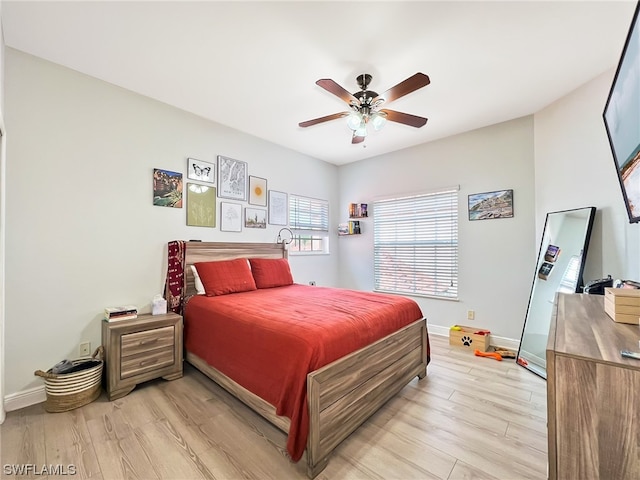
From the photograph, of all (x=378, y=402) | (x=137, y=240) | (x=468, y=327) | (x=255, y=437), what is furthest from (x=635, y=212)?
(x=137, y=240)

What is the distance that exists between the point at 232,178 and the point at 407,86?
7.82ft

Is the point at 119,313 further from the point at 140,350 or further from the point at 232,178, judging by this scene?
the point at 232,178

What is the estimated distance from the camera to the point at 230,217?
353 centimetres

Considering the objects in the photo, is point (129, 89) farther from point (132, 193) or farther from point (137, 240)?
point (137, 240)

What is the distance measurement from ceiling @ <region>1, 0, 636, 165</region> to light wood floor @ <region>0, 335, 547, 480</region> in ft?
9.04

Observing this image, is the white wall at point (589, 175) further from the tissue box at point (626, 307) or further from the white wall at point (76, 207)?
the white wall at point (76, 207)

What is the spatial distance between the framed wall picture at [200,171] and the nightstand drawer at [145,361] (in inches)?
73.0

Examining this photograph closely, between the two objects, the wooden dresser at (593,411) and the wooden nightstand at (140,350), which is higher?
the wooden dresser at (593,411)

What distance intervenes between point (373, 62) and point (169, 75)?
5.93 feet

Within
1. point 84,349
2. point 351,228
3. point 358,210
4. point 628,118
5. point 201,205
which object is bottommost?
point 84,349

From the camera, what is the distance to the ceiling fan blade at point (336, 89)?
192 centimetres

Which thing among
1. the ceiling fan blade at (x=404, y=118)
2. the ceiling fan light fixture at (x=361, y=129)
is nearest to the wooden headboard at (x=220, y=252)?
the ceiling fan light fixture at (x=361, y=129)

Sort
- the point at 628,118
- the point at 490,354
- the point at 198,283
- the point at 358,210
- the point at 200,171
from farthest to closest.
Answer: the point at 358,210 → the point at 200,171 → the point at 490,354 → the point at 198,283 → the point at 628,118

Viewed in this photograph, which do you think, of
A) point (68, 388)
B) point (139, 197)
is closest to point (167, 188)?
point (139, 197)
